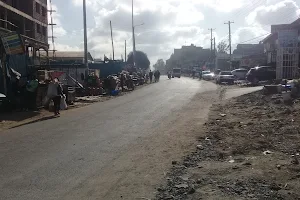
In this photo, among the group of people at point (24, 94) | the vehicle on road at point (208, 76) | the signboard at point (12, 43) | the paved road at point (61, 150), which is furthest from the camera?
the vehicle on road at point (208, 76)

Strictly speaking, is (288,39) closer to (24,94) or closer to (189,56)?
(24,94)

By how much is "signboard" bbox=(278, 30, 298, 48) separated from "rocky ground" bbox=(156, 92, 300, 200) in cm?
1497

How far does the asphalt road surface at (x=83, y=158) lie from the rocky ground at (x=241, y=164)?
0.51 metres

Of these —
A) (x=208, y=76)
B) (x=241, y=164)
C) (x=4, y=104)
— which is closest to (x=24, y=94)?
(x=4, y=104)

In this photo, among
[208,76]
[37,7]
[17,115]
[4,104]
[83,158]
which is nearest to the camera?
[83,158]

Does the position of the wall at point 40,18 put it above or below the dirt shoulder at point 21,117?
above

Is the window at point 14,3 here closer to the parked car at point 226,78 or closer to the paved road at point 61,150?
the parked car at point 226,78

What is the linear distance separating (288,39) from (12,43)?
18.1 metres

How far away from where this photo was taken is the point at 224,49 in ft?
396

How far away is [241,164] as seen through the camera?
6758 mm

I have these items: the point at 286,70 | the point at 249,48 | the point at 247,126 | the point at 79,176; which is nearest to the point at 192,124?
the point at 247,126

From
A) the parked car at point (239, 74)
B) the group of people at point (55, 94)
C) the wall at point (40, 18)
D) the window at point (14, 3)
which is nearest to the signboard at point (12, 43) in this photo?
the group of people at point (55, 94)

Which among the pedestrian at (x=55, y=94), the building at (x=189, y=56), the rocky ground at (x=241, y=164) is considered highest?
the building at (x=189, y=56)

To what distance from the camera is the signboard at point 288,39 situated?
83.6ft
